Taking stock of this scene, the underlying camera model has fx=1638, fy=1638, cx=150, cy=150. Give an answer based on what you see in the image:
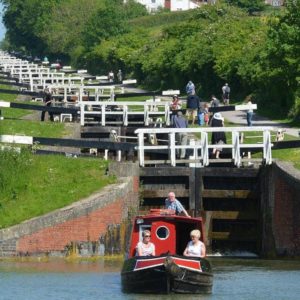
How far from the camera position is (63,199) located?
40.8 m

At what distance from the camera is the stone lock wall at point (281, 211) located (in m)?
40.5

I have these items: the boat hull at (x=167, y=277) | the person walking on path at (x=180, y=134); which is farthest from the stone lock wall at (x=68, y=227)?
the boat hull at (x=167, y=277)

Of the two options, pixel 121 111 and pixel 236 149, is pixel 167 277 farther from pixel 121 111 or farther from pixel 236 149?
pixel 121 111

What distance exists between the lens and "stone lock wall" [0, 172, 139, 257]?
125 ft

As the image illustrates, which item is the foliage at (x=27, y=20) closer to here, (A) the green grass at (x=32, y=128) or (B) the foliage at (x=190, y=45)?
(B) the foliage at (x=190, y=45)

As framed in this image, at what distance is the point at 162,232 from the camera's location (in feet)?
112

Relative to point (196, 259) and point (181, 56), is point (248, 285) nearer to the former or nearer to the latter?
point (196, 259)

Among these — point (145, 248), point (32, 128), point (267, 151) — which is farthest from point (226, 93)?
point (145, 248)

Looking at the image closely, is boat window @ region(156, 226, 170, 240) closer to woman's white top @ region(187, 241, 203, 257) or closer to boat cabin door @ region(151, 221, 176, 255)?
boat cabin door @ region(151, 221, 176, 255)

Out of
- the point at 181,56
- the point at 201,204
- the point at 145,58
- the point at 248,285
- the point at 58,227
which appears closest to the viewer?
the point at 248,285

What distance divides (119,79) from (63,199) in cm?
6507

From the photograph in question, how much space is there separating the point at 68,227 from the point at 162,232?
524 cm

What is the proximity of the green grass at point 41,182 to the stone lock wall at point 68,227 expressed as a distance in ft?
2.94

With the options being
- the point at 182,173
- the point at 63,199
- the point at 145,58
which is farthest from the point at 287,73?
the point at 145,58
